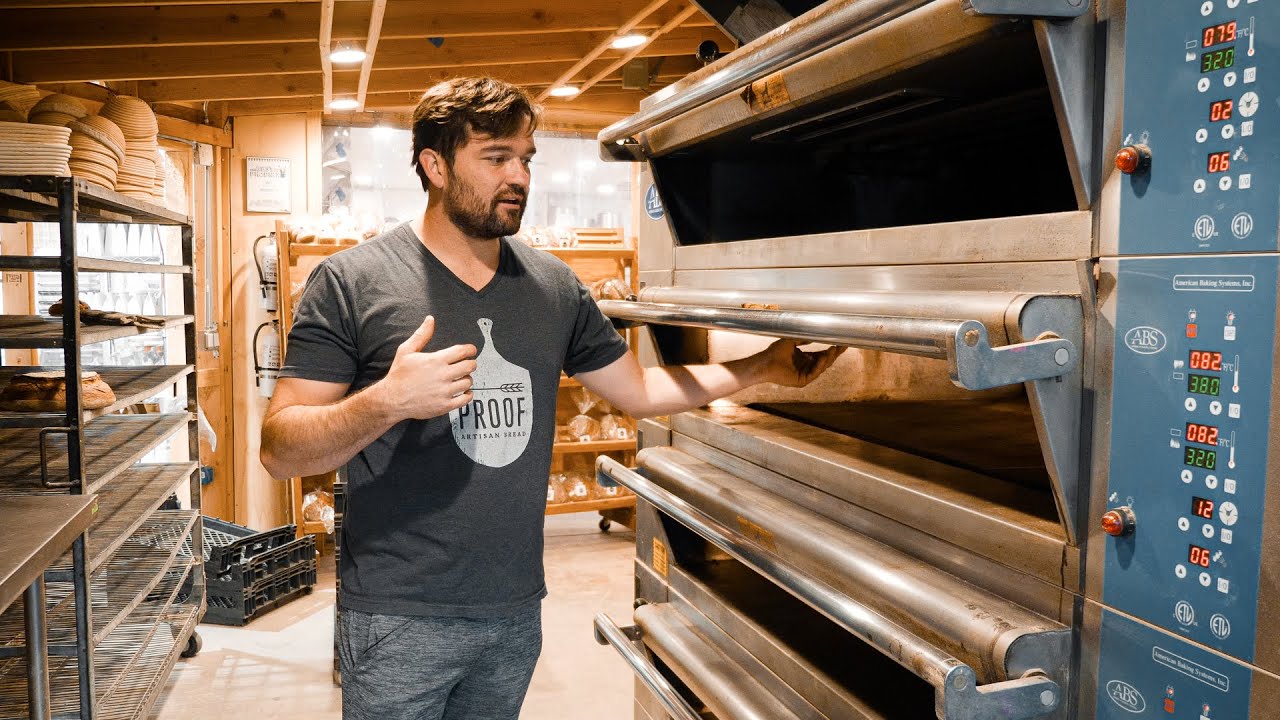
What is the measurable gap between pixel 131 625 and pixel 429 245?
292cm

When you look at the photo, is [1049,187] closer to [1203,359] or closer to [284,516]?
[1203,359]

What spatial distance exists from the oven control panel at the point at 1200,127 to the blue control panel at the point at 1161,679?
401 mm

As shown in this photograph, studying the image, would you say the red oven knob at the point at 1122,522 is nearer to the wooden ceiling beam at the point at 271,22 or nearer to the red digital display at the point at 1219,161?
the red digital display at the point at 1219,161

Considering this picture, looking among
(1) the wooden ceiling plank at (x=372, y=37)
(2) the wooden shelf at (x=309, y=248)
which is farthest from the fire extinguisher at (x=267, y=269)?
(1) the wooden ceiling plank at (x=372, y=37)

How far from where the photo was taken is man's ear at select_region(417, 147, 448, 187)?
1.91 metres

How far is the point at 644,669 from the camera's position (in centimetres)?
214

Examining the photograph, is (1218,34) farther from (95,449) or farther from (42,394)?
(95,449)

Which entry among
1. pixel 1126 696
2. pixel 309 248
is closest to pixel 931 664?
pixel 1126 696

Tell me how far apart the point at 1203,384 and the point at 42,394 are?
131 inches

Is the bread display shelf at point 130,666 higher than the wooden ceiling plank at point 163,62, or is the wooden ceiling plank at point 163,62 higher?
the wooden ceiling plank at point 163,62

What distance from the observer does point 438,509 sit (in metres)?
1.85

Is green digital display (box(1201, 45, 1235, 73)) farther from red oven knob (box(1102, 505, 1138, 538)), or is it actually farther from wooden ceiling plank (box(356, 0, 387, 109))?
wooden ceiling plank (box(356, 0, 387, 109))

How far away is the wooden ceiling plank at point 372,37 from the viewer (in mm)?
3490

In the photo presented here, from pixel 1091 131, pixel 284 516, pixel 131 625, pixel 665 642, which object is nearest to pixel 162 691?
pixel 131 625
